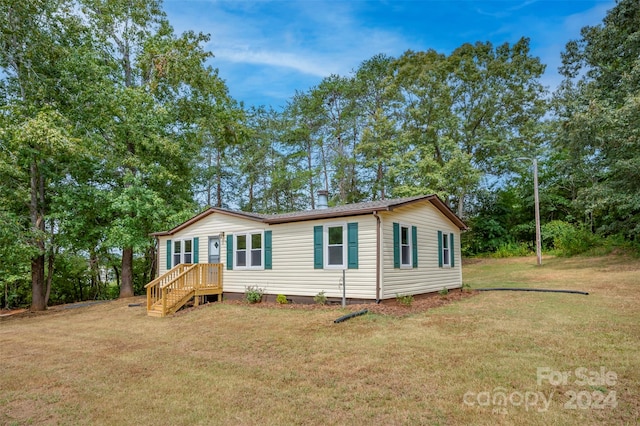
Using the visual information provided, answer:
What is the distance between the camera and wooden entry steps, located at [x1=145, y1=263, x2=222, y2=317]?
11406mm

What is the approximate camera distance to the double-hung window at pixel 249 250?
12.6 meters

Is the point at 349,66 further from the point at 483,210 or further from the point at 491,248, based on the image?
the point at 491,248

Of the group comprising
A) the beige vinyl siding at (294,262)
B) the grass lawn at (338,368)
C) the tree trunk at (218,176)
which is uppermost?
the tree trunk at (218,176)

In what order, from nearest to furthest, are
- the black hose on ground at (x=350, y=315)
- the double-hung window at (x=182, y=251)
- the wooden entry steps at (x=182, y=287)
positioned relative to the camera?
the black hose on ground at (x=350, y=315) < the wooden entry steps at (x=182, y=287) < the double-hung window at (x=182, y=251)

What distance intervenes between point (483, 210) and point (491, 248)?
332cm

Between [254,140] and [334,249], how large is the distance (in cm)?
1935

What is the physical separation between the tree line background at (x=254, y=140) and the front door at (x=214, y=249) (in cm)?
341

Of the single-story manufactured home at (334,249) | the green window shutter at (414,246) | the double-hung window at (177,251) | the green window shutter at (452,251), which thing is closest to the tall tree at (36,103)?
the double-hung window at (177,251)

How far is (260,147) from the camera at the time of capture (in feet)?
91.6

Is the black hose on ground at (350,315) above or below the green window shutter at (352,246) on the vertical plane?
below

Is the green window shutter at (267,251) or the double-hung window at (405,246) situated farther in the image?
the green window shutter at (267,251)

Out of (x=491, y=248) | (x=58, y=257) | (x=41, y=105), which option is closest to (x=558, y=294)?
(x=491, y=248)

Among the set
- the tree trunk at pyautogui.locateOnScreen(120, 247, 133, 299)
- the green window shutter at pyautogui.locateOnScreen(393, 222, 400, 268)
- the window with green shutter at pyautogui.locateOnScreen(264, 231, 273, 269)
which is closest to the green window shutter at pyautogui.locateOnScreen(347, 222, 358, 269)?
the green window shutter at pyautogui.locateOnScreen(393, 222, 400, 268)

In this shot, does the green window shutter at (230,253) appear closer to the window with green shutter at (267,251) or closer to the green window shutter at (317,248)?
the window with green shutter at (267,251)
